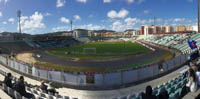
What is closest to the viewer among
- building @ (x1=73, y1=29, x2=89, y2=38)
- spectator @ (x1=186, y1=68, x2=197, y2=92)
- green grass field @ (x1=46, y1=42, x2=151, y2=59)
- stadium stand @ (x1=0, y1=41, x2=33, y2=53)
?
spectator @ (x1=186, y1=68, x2=197, y2=92)

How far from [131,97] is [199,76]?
3.16 m

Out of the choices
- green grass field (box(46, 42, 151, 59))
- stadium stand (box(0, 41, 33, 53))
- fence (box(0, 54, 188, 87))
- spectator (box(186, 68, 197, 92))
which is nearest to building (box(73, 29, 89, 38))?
stadium stand (box(0, 41, 33, 53))

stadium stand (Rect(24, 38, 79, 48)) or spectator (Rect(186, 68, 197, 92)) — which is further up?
stadium stand (Rect(24, 38, 79, 48))

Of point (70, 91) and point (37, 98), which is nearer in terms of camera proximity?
point (37, 98)

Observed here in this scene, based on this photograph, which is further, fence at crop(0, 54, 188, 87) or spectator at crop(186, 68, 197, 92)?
fence at crop(0, 54, 188, 87)

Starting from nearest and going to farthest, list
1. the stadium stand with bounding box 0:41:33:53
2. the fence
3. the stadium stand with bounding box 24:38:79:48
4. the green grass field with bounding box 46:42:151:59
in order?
the fence → the green grass field with bounding box 46:42:151:59 → the stadium stand with bounding box 0:41:33:53 → the stadium stand with bounding box 24:38:79:48

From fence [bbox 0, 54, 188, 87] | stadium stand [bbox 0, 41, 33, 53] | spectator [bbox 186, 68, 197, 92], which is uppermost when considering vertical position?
stadium stand [bbox 0, 41, 33, 53]

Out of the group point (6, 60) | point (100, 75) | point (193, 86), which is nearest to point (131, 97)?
point (193, 86)

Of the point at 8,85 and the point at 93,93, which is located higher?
the point at 8,85

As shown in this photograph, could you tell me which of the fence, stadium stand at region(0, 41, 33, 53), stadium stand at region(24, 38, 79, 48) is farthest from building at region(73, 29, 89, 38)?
the fence

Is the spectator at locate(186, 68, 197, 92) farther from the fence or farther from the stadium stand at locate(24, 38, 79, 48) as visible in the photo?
the stadium stand at locate(24, 38, 79, 48)

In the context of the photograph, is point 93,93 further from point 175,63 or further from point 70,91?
point 175,63

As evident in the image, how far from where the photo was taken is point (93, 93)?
36.4 feet

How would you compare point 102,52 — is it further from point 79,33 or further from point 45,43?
point 79,33
